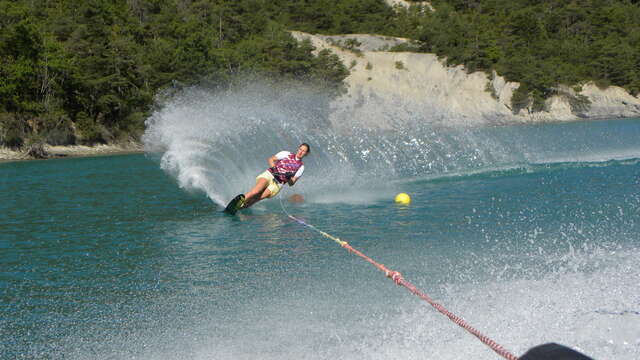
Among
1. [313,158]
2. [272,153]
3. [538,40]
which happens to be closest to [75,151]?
[313,158]

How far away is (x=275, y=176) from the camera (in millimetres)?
12266

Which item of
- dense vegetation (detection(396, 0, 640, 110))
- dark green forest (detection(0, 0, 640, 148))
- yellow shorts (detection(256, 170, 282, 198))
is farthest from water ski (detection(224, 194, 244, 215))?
dense vegetation (detection(396, 0, 640, 110))

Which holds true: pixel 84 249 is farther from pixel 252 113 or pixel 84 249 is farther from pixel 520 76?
pixel 520 76

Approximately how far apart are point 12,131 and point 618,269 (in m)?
39.8

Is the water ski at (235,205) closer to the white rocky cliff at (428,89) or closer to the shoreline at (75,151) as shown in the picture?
the shoreline at (75,151)

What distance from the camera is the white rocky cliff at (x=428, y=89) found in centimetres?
6278

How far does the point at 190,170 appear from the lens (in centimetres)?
1490

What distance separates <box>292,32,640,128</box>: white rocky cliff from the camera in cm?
6278

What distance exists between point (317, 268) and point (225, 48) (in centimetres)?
5258

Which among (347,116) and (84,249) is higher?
(84,249)

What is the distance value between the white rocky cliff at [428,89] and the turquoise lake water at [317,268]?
4525 cm

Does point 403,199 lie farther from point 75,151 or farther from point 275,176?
point 75,151

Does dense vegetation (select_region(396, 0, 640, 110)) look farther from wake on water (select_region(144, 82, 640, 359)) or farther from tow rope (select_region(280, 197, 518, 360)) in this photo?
tow rope (select_region(280, 197, 518, 360))

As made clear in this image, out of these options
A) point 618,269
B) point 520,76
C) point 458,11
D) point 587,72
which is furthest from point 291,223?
point 458,11
